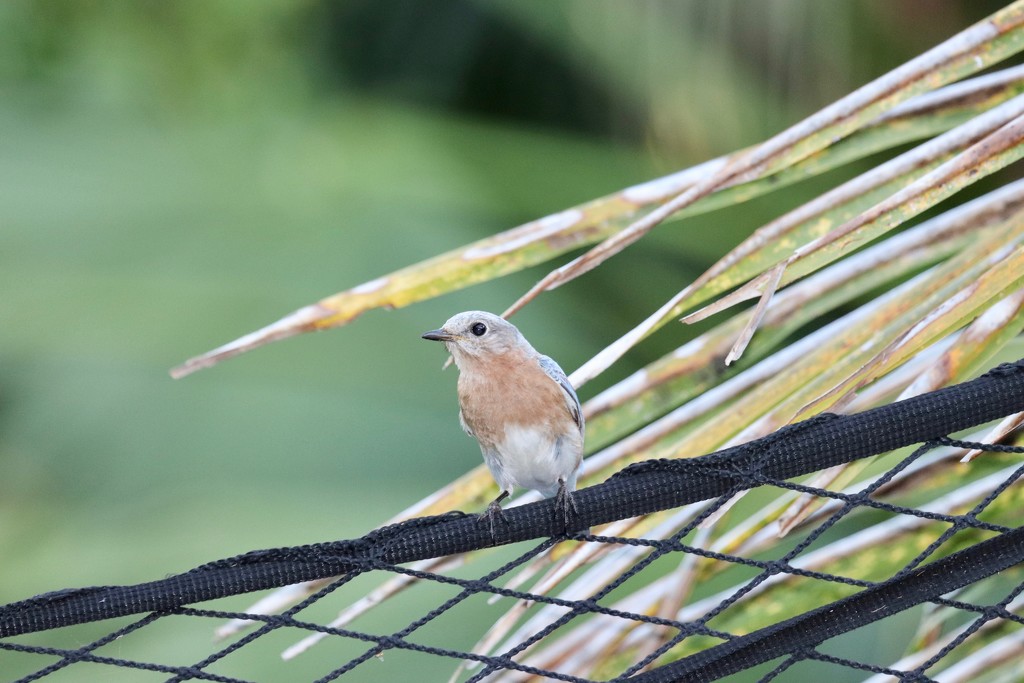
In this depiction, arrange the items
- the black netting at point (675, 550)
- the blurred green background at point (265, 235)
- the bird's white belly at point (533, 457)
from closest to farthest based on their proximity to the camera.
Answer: the black netting at point (675, 550), the bird's white belly at point (533, 457), the blurred green background at point (265, 235)

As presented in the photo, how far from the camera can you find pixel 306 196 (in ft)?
7.22

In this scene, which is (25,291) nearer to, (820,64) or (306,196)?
(306,196)

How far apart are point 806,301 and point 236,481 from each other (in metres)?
1.66

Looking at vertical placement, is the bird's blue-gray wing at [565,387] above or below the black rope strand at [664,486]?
above

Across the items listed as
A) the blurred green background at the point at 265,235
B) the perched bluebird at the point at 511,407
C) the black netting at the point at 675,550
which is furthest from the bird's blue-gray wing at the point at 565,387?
the blurred green background at the point at 265,235

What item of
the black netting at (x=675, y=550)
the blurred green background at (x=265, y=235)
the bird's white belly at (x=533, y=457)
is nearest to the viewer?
the black netting at (x=675, y=550)

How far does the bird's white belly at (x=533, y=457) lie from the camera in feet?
3.44

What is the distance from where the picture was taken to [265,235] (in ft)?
7.23

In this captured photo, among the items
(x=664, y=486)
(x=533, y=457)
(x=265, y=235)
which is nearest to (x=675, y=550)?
(x=664, y=486)

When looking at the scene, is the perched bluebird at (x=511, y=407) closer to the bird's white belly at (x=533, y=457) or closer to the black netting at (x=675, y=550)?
the bird's white belly at (x=533, y=457)

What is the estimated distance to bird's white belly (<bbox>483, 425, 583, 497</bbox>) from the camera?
1049 millimetres

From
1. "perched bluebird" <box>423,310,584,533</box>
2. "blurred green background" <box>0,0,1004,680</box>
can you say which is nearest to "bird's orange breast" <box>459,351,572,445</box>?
"perched bluebird" <box>423,310,584,533</box>

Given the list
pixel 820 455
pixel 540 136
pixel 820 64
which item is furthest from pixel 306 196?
pixel 820 455

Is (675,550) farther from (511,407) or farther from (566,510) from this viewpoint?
(511,407)
